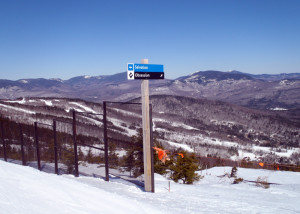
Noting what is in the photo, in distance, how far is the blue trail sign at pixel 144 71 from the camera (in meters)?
6.80

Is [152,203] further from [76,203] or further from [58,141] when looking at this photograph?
[58,141]

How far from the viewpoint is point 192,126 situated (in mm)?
127562

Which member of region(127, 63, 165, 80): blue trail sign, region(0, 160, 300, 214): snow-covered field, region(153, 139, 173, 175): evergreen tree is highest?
region(127, 63, 165, 80): blue trail sign

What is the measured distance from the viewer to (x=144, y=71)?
6945 mm

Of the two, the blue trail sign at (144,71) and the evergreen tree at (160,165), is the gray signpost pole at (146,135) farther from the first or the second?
the evergreen tree at (160,165)

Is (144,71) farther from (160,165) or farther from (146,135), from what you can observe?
(160,165)

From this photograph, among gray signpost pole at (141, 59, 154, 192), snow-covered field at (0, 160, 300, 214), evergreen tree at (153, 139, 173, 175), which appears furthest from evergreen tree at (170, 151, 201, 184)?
gray signpost pole at (141, 59, 154, 192)

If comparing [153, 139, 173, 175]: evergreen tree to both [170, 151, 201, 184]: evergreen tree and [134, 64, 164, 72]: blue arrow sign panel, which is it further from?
[134, 64, 164, 72]: blue arrow sign panel

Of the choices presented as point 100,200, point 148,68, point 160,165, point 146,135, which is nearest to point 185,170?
point 160,165

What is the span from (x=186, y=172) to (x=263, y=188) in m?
3.83

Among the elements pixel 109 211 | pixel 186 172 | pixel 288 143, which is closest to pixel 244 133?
pixel 288 143

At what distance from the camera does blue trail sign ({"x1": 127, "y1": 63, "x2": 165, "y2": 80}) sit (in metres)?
6.80

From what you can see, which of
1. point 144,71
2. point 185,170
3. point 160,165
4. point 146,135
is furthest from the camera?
point 160,165

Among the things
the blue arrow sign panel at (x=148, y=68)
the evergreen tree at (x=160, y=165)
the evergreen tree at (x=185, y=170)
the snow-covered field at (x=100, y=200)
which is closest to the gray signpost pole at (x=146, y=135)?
the blue arrow sign panel at (x=148, y=68)
